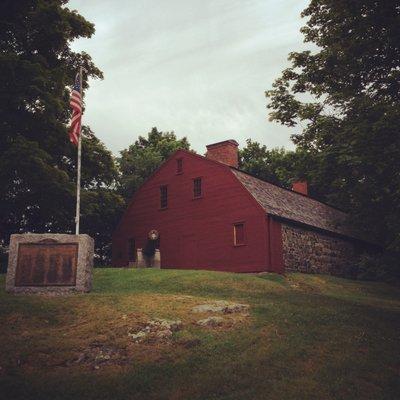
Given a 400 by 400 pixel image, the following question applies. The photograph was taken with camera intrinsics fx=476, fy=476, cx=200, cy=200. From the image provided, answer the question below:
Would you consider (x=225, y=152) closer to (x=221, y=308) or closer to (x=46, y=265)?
(x=46, y=265)

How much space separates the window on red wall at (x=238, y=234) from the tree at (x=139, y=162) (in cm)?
1509

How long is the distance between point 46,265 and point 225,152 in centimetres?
1952

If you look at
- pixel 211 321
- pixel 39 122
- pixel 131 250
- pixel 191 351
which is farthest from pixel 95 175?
pixel 191 351

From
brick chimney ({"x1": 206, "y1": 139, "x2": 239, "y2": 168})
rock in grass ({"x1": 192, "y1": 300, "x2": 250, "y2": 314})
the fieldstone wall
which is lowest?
rock in grass ({"x1": 192, "y1": 300, "x2": 250, "y2": 314})

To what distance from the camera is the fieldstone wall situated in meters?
27.5

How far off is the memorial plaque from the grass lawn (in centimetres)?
57

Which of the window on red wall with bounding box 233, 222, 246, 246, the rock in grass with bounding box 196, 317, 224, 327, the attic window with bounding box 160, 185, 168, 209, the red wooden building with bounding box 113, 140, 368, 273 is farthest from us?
the attic window with bounding box 160, 185, 168, 209

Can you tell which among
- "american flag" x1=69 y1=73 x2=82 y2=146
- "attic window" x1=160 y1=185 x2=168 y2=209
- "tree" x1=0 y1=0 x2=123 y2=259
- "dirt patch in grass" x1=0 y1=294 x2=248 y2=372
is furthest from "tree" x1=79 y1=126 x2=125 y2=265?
"dirt patch in grass" x1=0 y1=294 x2=248 y2=372

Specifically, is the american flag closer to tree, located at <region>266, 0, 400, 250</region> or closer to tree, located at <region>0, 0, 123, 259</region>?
tree, located at <region>0, 0, 123, 259</region>

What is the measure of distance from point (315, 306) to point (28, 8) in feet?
64.0

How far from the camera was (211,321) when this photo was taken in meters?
12.1

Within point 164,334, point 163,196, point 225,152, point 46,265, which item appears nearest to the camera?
point 164,334

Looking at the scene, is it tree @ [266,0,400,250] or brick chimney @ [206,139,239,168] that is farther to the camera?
brick chimney @ [206,139,239,168]

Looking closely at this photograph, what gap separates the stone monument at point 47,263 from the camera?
14.1m
